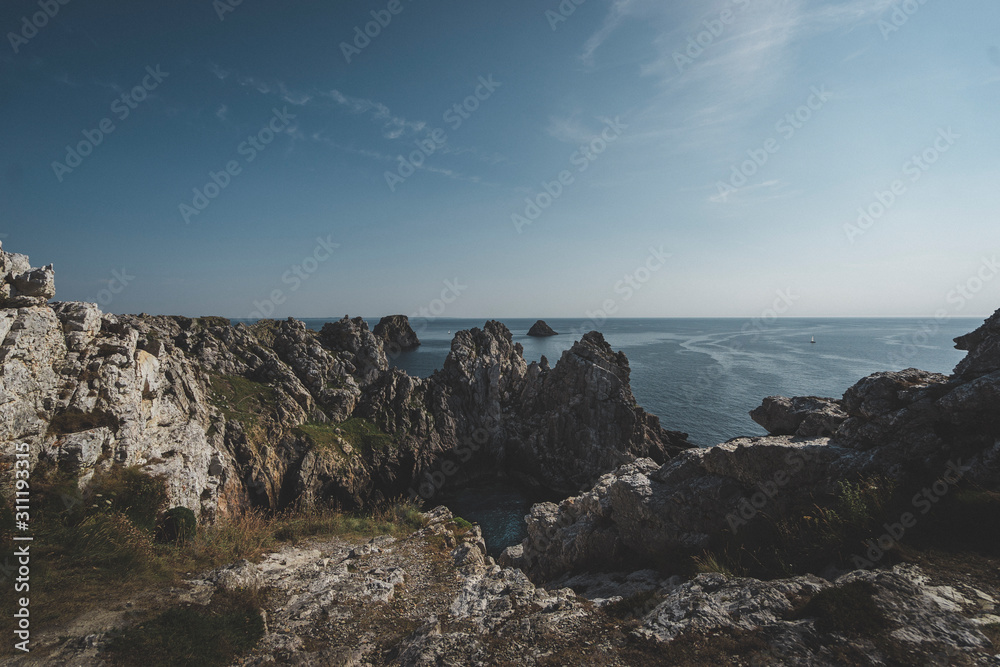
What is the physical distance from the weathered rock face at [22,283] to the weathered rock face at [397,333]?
458 feet

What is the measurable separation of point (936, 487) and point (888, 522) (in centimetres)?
164

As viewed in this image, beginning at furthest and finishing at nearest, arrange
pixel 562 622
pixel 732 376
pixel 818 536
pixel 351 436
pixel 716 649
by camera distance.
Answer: pixel 732 376
pixel 351 436
pixel 818 536
pixel 562 622
pixel 716 649

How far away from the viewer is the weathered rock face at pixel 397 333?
155988 mm

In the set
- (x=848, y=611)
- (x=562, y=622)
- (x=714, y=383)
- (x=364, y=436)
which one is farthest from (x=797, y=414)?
(x=714, y=383)

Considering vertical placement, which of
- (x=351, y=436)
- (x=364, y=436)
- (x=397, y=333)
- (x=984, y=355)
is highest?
(x=984, y=355)

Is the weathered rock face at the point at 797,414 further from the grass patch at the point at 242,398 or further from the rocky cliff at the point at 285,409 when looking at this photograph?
the grass patch at the point at 242,398

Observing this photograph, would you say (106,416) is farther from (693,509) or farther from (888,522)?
(888,522)

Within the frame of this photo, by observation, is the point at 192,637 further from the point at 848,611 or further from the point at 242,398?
the point at 242,398

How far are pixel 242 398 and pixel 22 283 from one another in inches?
1026

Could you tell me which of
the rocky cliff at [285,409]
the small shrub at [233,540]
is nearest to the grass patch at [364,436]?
the rocky cliff at [285,409]

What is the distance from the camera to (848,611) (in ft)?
18.2

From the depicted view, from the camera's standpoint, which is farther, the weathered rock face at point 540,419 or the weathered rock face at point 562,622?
the weathered rock face at point 540,419

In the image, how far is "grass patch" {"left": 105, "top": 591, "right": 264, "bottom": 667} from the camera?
6062 millimetres

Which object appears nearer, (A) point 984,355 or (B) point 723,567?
(B) point 723,567
